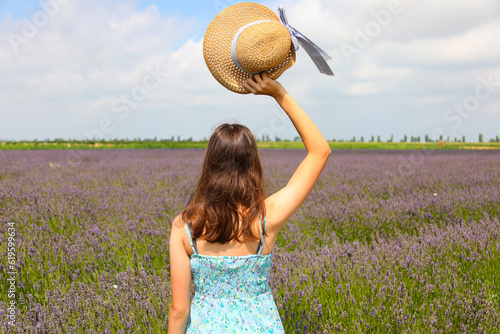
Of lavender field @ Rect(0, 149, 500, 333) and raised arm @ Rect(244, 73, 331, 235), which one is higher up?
raised arm @ Rect(244, 73, 331, 235)

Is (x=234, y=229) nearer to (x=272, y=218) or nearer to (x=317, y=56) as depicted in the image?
(x=272, y=218)

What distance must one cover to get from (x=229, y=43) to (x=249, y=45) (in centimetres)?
10

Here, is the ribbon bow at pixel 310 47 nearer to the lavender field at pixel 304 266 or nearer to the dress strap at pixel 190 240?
the lavender field at pixel 304 266

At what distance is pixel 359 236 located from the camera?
3818mm

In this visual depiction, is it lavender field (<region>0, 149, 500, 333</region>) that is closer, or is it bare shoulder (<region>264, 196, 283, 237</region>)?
bare shoulder (<region>264, 196, 283, 237</region>)

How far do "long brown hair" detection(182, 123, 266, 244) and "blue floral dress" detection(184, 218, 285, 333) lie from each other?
0.23 feet

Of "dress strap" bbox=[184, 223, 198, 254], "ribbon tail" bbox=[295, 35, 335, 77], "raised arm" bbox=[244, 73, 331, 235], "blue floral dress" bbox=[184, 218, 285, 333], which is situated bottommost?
"blue floral dress" bbox=[184, 218, 285, 333]

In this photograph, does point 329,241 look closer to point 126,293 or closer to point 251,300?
point 126,293

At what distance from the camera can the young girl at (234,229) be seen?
1376mm

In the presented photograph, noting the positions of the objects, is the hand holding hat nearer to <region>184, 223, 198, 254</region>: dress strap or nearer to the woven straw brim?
the woven straw brim

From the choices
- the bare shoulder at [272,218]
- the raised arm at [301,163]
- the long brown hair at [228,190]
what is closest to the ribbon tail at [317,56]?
the raised arm at [301,163]

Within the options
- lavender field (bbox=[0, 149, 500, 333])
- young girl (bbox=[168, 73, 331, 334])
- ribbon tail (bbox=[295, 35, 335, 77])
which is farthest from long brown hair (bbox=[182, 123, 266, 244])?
ribbon tail (bbox=[295, 35, 335, 77])

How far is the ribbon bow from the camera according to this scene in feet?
4.48

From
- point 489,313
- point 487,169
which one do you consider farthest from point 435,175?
point 489,313
